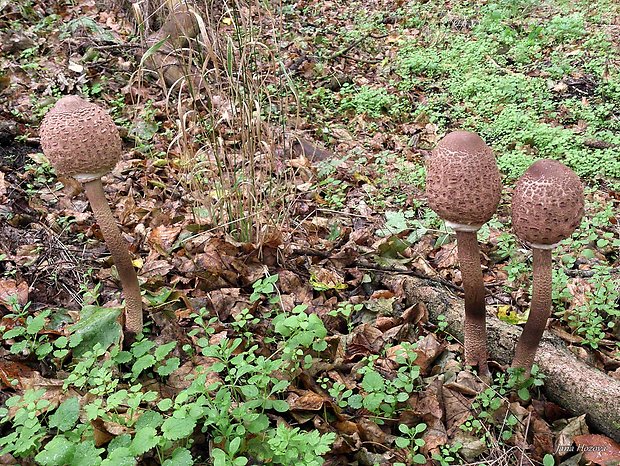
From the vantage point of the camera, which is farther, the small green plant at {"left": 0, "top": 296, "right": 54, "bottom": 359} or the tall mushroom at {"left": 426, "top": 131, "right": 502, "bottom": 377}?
the small green plant at {"left": 0, "top": 296, "right": 54, "bottom": 359}

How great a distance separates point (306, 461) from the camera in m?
2.00

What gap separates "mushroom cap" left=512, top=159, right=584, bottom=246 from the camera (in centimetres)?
224

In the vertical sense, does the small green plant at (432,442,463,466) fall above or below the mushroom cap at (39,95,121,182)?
below

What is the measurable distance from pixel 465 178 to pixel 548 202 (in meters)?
0.36

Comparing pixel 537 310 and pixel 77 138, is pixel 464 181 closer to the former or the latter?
pixel 537 310

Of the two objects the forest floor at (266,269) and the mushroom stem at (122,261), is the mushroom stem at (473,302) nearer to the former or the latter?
the forest floor at (266,269)

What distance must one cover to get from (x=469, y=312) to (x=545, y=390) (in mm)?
583

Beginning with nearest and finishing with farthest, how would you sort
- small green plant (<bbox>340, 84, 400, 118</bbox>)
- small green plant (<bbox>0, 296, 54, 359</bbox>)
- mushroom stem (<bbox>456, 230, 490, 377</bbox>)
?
small green plant (<bbox>0, 296, 54, 359</bbox>), mushroom stem (<bbox>456, 230, 490, 377</bbox>), small green plant (<bbox>340, 84, 400, 118</bbox>)

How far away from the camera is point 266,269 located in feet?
11.2

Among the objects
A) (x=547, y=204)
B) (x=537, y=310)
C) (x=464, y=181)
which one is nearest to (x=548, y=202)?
(x=547, y=204)

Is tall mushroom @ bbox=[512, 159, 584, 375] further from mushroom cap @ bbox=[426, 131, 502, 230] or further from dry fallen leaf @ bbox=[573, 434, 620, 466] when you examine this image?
dry fallen leaf @ bbox=[573, 434, 620, 466]

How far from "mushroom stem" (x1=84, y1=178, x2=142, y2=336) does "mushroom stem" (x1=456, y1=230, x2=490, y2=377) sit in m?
Result: 1.67

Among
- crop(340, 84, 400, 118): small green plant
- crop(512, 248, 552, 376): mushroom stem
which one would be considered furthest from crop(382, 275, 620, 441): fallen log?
crop(340, 84, 400, 118): small green plant

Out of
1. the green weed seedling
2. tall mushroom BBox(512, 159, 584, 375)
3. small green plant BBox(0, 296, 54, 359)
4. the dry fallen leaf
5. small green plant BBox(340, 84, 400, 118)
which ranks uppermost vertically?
tall mushroom BBox(512, 159, 584, 375)
